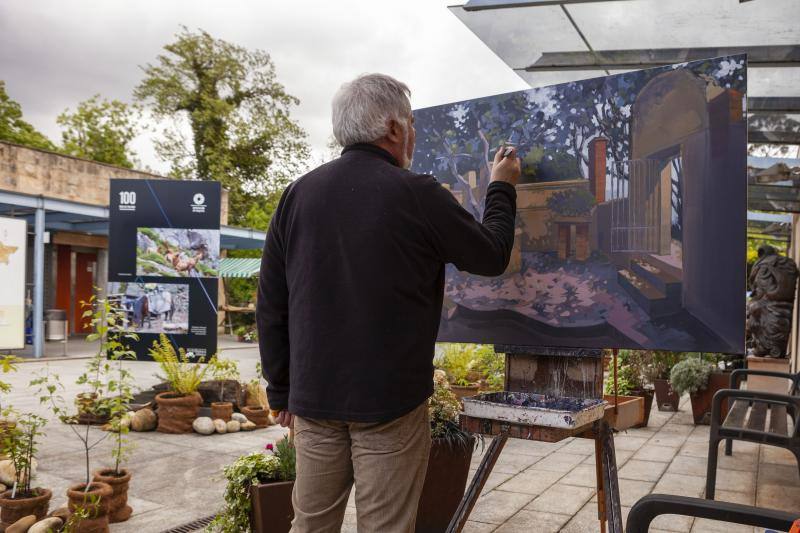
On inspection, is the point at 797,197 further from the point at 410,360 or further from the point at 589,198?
the point at 410,360

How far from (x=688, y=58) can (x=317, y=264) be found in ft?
15.0

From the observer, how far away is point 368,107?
209 centimetres

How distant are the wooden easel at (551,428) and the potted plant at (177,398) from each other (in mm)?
4533

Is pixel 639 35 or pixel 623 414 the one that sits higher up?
pixel 639 35

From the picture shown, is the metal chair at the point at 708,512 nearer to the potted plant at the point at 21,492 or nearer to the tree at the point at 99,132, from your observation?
the potted plant at the point at 21,492

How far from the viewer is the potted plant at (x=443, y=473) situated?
3.52 m

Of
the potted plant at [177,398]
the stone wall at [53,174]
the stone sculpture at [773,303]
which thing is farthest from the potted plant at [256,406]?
the stone wall at [53,174]

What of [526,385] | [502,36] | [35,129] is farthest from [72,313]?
[526,385]

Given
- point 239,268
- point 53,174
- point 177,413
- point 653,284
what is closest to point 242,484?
point 653,284

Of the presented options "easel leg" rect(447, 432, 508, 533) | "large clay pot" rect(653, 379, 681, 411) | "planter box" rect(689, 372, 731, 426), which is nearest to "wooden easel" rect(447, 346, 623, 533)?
"easel leg" rect(447, 432, 508, 533)

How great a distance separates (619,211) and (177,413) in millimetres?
5211

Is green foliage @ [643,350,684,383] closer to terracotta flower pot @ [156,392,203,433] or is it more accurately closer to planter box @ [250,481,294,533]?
terracotta flower pot @ [156,392,203,433]

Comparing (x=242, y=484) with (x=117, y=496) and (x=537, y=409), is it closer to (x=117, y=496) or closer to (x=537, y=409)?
(x=117, y=496)

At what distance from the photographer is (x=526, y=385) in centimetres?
298
